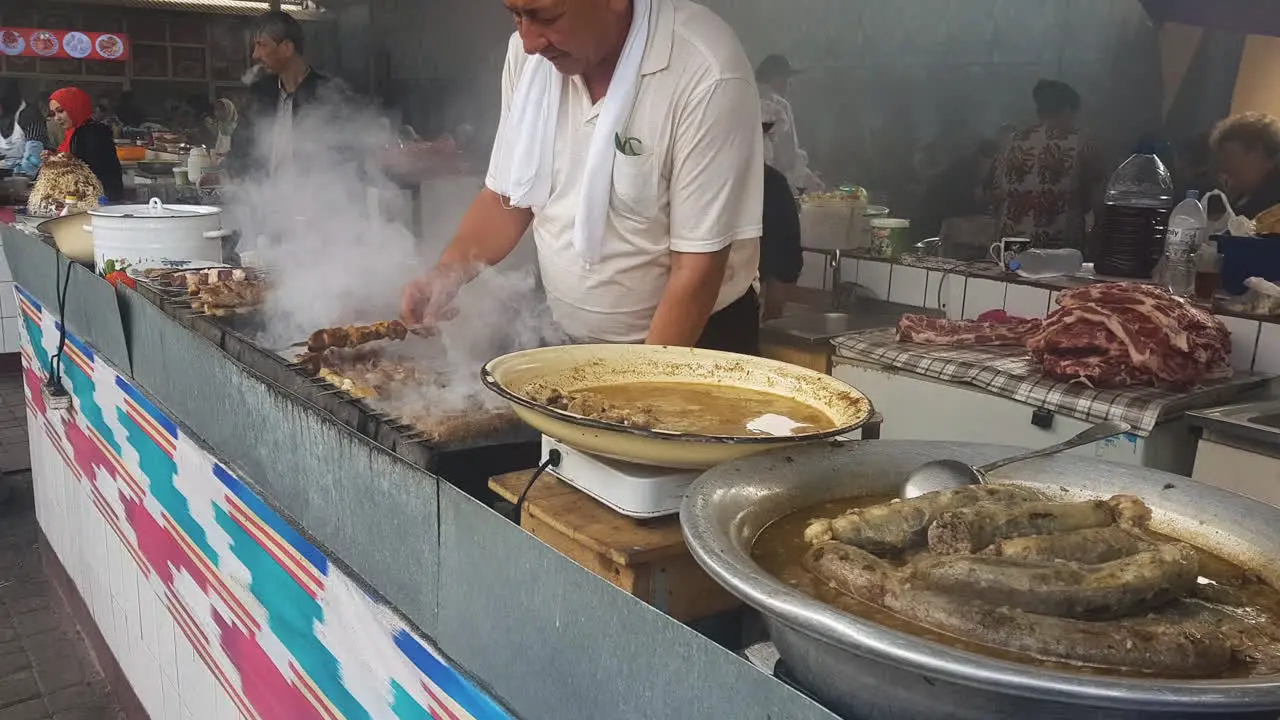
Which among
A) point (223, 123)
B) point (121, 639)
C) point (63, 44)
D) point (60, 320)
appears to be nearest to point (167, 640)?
point (121, 639)

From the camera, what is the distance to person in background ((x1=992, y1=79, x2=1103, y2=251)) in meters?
5.34

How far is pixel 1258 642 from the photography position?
843 mm

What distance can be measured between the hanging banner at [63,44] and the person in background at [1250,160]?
56.0ft

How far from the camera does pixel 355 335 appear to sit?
7.20 ft

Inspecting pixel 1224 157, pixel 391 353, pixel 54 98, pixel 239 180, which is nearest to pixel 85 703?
pixel 391 353

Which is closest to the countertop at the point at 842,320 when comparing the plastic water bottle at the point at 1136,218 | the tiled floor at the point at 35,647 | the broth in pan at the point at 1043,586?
the plastic water bottle at the point at 1136,218

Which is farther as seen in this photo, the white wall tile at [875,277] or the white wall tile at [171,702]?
the white wall tile at [875,277]

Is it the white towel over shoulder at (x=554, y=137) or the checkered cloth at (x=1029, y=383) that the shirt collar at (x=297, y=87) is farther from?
the checkered cloth at (x=1029, y=383)

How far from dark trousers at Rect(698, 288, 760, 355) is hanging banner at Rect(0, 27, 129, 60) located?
55.6 feet

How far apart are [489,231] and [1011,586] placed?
2.10 meters

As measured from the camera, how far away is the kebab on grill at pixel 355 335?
214 centimetres

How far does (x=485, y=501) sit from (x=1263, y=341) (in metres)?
3.34

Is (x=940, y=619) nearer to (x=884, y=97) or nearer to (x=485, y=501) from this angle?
(x=485, y=501)

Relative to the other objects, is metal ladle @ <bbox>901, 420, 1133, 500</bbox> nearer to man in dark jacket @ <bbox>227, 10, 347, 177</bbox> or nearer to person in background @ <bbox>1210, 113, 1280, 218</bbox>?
person in background @ <bbox>1210, 113, 1280, 218</bbox>
